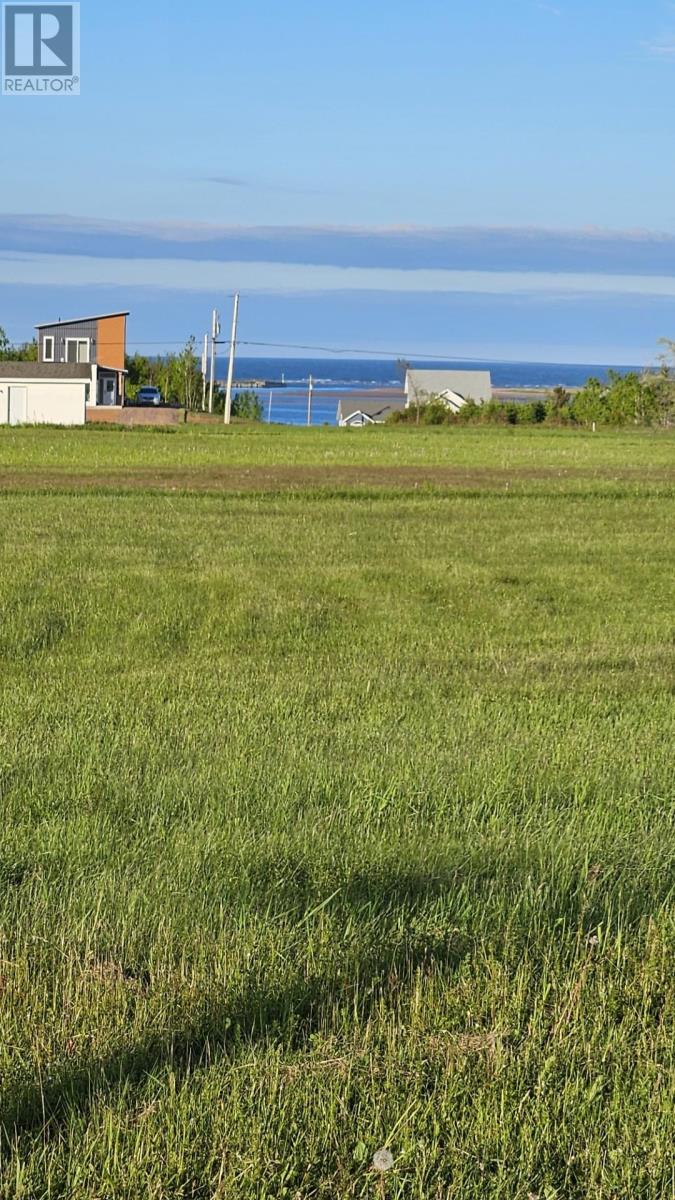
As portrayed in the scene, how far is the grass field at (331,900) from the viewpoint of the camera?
334 centimetres

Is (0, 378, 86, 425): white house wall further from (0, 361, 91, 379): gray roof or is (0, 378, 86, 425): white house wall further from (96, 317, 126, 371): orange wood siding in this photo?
(96, 317, 126, 371): orange wood siding

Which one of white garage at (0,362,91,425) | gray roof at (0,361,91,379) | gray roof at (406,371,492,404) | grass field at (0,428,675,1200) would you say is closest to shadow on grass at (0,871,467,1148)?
grass field at (0,428,675,1200)

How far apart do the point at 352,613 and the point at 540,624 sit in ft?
5.54

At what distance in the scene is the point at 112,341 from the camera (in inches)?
3787

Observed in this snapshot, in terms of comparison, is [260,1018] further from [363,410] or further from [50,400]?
[363,410]

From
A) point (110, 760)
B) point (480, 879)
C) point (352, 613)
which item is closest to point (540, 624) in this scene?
point (352, 613)

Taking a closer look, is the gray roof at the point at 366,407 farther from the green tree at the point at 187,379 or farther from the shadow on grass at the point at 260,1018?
the shadow on grass at the point at 260,1018

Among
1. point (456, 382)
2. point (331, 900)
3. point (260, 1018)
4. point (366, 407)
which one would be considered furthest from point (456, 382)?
point (260, 1018)

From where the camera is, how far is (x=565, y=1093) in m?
3.55

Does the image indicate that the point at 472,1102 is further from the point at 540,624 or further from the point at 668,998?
the point at 540,624

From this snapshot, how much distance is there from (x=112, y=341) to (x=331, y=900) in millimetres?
94871

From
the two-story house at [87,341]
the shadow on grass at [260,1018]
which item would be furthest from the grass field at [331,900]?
the two-story house at [87,341]

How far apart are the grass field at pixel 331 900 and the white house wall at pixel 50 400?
66.2m

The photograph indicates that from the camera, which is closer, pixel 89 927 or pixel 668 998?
pixel 668 998
